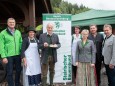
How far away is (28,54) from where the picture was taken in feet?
23.9

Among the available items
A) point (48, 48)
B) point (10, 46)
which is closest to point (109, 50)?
point (48, 48)

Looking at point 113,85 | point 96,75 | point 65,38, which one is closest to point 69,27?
point 65,38

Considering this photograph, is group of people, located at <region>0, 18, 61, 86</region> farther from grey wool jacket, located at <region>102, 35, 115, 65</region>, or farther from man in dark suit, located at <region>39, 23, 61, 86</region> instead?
grey wool jacket, located at <region>102, 35, 115, 65</region>

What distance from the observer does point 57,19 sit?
27.2ft

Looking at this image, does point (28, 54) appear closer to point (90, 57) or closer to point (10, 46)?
point (10, 46)

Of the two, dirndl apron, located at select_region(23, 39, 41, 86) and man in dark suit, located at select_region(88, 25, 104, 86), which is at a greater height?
man in dark suit, located at select_region(88, 25, 104, 86)

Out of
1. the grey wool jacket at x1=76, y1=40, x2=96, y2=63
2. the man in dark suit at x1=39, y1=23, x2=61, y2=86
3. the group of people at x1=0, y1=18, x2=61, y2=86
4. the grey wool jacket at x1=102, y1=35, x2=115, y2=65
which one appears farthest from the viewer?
the man in dark suit at x1=39, y1=23, x2=61, y2=86

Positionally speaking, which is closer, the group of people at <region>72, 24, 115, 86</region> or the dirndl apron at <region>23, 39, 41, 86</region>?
the group of people at <region>72, 24, 115, 86</region>

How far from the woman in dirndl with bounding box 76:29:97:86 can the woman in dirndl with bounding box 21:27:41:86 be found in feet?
3.42

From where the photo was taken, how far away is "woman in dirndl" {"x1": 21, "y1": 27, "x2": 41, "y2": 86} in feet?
23.5

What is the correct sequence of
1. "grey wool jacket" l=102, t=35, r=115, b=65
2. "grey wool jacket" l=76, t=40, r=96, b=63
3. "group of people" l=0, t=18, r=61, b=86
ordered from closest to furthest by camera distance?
1. "grey wool jacket" l=102, t=35, r=115, b=65
2. "group of people" l=0, t=18, r=61, b=86
3. "grey wool jacket" l=76, t=40, r=96, b=63

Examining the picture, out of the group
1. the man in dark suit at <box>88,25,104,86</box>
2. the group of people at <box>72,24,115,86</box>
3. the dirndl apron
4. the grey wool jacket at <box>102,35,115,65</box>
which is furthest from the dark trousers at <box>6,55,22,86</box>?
the grey wool jacket at <box>102,35,115,65</box>

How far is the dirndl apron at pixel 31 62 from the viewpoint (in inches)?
287

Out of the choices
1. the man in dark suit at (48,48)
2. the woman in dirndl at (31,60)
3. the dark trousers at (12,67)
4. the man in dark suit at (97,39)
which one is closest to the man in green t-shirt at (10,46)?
the dark trousers at (12,67)
